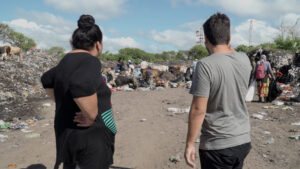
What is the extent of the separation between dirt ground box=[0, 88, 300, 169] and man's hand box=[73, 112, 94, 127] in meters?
2.18

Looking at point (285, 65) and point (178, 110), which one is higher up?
point (285, 65)

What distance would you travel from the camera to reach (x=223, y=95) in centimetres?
150

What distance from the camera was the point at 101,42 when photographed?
169 centimetres

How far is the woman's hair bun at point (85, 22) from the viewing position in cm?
159

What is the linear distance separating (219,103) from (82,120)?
849 millimetres

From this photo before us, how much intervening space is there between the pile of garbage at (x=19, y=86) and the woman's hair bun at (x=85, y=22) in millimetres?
6035

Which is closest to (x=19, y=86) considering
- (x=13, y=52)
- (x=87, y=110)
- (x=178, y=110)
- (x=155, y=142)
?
(x=13, y=52)

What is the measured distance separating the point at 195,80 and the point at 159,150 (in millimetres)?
2710

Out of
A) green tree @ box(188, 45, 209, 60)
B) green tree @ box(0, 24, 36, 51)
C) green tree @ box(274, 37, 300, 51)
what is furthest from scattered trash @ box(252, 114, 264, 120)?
green tree @ box(0, 24, 36, 51)

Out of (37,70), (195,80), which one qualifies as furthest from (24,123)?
(37,70)

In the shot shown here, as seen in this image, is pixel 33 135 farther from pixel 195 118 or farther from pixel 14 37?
pixel 14 37

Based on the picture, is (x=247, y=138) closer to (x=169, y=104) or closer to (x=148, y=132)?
(x=148, y=132)

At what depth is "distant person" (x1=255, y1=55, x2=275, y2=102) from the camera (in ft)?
24.1

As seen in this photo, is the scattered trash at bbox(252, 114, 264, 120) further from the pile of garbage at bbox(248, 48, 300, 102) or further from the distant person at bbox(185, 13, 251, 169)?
the pile of garbage at bbox(248, 48, 300, 102)
